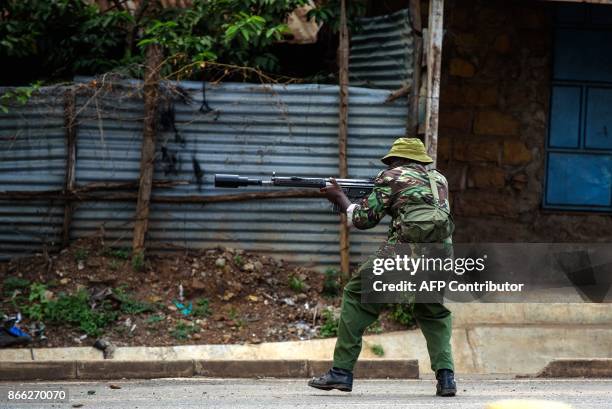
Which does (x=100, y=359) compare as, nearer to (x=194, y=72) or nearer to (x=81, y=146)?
(x=81, y=146)

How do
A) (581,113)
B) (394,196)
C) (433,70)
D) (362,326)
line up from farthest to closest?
(581,113), (433,70), (362,326), (394,196)

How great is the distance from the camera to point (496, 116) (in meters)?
11.2

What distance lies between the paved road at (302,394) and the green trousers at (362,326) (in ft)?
0.87

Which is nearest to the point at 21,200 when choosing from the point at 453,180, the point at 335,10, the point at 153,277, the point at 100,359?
the point at 153,277

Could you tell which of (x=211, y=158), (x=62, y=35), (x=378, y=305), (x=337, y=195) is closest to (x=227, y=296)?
(x=211, y=158)

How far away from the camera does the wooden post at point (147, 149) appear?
993 cm

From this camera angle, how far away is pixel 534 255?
37.3 ft

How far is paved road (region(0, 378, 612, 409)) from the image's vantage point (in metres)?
6.76

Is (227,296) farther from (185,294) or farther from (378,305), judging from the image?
(378,305)

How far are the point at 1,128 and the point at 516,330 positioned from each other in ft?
16.8

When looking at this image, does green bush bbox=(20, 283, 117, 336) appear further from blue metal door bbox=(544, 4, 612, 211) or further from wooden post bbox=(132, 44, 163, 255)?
blue metal door bbox=(544, 4, 612, 211)

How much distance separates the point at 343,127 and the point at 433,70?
1.04m

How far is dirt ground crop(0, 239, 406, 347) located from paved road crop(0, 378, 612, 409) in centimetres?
105

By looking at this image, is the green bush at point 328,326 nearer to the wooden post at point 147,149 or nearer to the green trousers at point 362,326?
the wooden post at point 147,149
